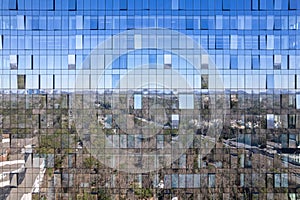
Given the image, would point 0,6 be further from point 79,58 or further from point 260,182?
point 260,182

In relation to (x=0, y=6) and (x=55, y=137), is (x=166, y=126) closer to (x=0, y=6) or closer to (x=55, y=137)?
(x=55, y=137)

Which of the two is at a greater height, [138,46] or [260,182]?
[138,46]

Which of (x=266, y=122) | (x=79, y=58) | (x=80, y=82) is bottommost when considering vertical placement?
(x=266, y=122)

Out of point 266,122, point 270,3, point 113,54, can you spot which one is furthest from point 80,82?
point 270,3

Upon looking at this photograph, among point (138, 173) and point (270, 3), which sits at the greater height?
point (270, 3)

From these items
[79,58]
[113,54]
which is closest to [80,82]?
[79,58]

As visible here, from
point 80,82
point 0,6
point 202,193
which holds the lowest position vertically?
point 202,193
